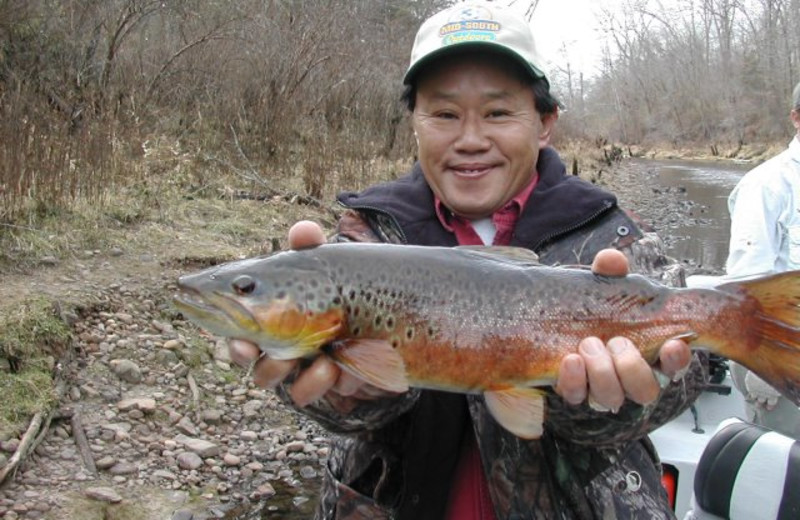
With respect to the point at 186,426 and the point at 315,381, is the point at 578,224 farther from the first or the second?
the point at 186,426

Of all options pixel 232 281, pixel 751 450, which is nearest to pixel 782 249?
pixel 751 450

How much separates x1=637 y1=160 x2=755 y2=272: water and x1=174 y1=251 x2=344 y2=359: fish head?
11863 mm

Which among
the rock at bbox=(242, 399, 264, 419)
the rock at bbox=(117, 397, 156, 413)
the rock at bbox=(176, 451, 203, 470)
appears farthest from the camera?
the rock at bbox=(242, 399, 264, 419)

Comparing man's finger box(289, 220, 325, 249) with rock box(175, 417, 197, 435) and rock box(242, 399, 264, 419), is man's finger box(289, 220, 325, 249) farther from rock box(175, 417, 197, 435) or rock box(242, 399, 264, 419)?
rock box(242, 399, 264, 419)

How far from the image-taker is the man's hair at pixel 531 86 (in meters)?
2.63

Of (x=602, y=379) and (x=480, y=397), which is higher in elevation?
(x=602, y=379)

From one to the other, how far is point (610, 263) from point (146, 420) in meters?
3.66

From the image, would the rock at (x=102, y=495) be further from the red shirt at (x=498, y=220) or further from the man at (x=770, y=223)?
the man at (x=770, y=223)

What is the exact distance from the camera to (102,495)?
4070 mm

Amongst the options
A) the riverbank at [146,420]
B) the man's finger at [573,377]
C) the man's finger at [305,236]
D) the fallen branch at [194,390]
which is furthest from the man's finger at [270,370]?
the fallen branch at [194,390]

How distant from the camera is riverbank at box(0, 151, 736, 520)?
416cm

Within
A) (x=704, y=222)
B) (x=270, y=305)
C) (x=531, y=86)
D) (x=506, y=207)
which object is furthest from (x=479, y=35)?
(x=704, y=222)

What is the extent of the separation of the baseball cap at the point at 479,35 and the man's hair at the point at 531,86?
0.08ft

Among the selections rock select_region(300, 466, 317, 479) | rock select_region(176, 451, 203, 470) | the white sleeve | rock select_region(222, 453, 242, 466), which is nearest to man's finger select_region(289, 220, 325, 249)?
rock select_region(176, 451, 203, 470)
